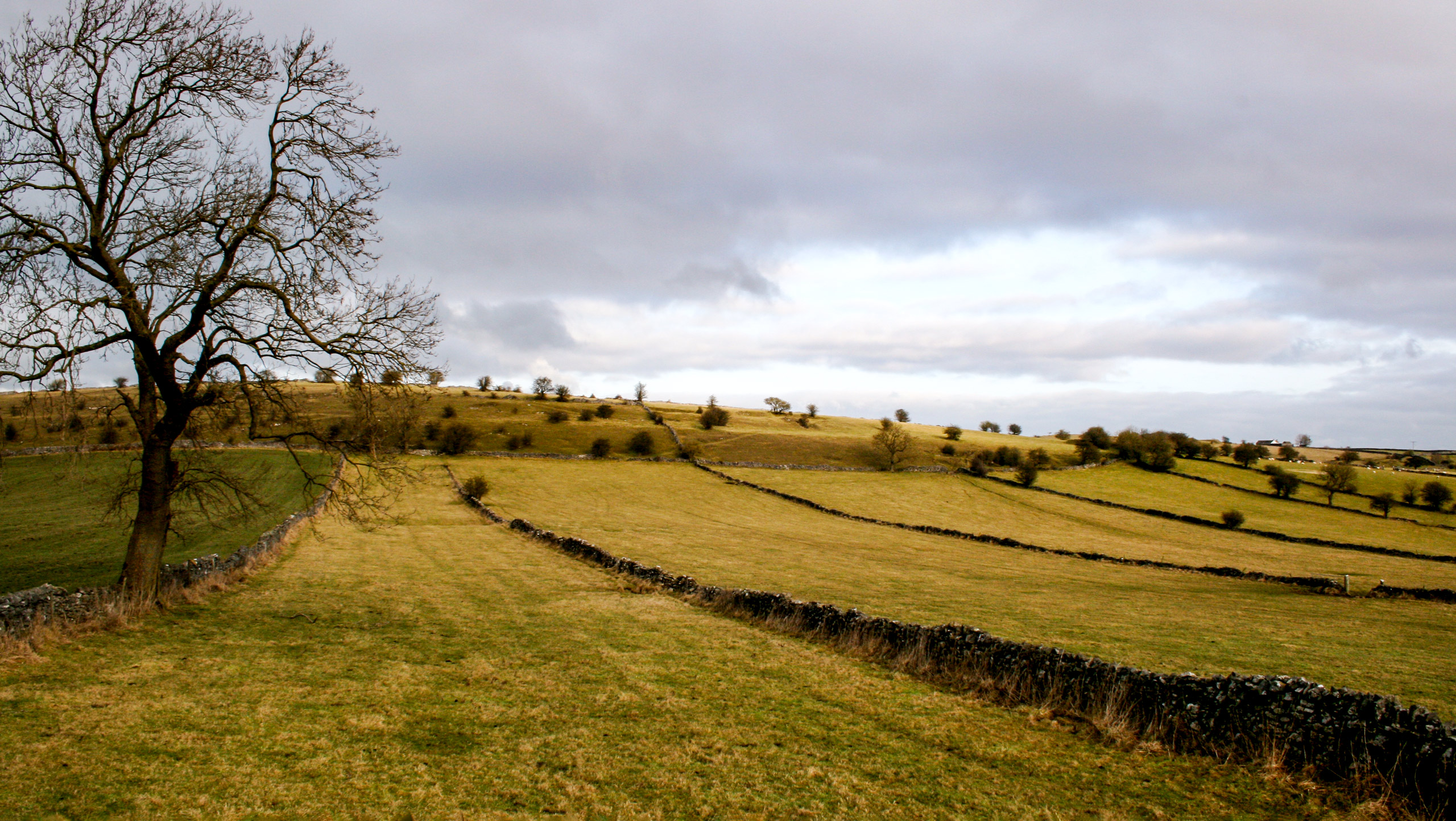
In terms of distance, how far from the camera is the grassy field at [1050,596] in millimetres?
16094

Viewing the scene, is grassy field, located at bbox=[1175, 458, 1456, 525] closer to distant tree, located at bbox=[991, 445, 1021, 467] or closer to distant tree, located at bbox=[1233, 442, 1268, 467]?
distant tree, located at bbox=[1233, 442, 1268, 467]

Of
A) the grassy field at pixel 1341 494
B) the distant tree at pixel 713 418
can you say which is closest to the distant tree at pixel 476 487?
the distant tree at pixel 713 418

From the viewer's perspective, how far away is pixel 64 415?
12039mm

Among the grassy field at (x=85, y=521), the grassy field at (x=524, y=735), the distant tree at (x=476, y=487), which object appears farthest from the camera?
the distant tree at (x=476, y=487)

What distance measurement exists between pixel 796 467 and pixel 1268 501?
4846 cm

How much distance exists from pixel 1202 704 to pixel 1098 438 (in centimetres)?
10137

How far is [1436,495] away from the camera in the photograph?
69188 millimetres

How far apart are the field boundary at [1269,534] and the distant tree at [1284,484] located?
20.3 meters

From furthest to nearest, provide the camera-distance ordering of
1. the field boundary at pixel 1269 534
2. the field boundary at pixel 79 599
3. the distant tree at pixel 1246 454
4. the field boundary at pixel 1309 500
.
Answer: the distant tree at pixel 1246 454
the field boundary at pixel 1309 500
the field boundary at pixel 1269 534
the field boundary at pixel 79 599

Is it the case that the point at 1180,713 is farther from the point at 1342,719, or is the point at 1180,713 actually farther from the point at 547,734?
the point at 547,734

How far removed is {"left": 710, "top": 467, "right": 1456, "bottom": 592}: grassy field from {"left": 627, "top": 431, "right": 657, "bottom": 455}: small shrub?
12.7 metres

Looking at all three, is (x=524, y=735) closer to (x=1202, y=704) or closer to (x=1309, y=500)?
(x=1202, y=704)

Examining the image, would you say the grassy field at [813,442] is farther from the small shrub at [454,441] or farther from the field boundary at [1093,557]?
the small shrub at [454,441]

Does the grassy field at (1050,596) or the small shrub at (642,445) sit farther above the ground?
the small shrub at (642,445)
